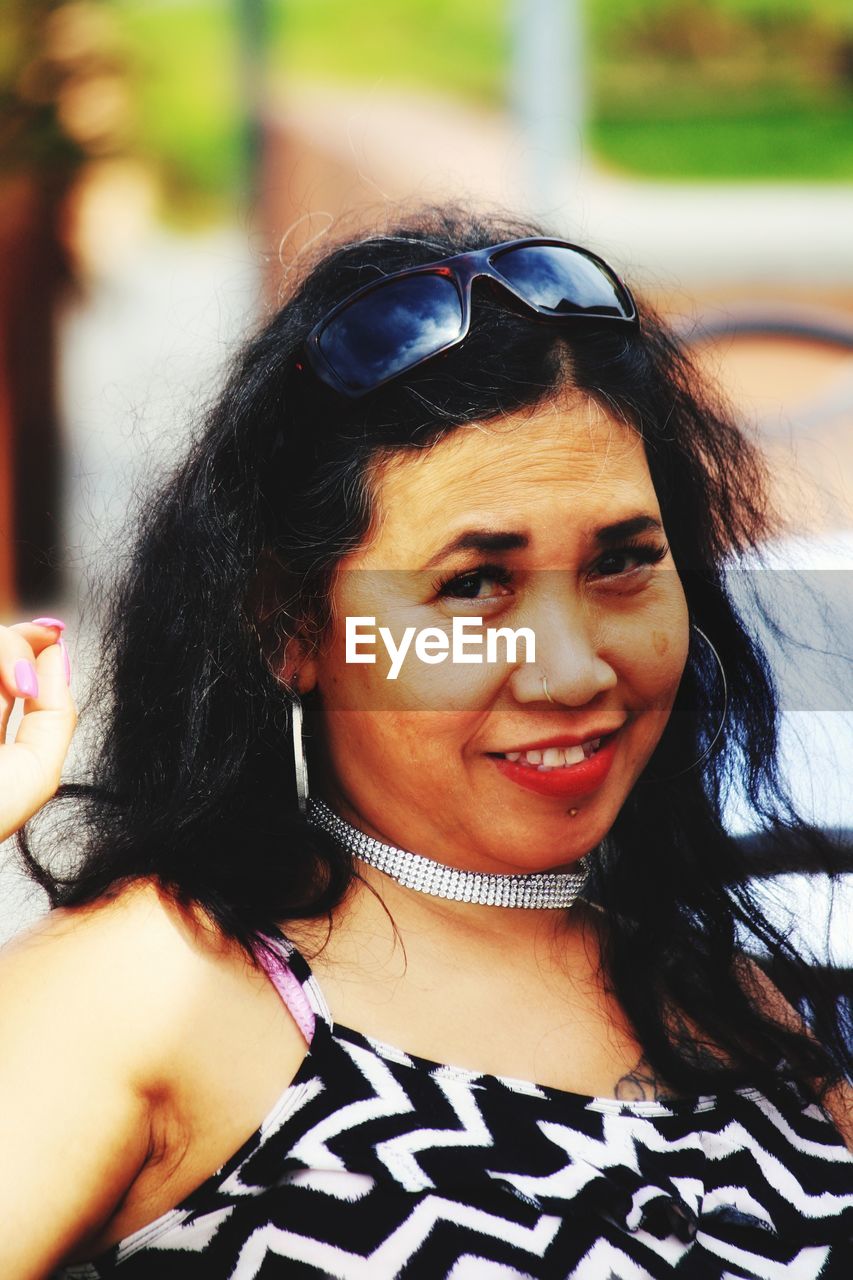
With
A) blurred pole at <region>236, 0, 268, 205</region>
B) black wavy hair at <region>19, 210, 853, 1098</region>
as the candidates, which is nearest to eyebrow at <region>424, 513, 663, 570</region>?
black wavy hair at <region>19, 210, 853, 1098</region>

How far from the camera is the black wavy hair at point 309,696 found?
1751 millimetres

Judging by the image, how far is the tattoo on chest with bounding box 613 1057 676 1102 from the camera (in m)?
1.71

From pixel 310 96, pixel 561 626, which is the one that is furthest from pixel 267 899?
pixel 310 96

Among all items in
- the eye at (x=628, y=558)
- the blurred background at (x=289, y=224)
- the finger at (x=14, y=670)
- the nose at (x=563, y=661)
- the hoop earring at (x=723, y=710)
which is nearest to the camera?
the finger at (x=14, y=670)

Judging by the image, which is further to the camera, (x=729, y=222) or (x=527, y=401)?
(x=729, y=222)

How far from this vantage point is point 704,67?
1667 cm

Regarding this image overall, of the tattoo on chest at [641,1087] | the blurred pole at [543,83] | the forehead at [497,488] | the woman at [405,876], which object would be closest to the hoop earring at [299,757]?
the woman at [405,876]

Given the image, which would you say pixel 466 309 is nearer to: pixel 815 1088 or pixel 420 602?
pixel 420 602

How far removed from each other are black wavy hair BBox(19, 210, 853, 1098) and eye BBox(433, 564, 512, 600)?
4.8 inches

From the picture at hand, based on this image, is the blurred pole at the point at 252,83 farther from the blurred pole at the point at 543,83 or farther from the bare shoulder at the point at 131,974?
the bare shoulder at the point at 131,974

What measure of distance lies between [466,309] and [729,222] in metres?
9.10

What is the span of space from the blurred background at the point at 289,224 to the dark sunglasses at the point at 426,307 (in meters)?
0.34

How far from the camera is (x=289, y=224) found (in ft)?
19.5

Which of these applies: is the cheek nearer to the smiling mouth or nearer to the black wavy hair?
the smiling mouth
